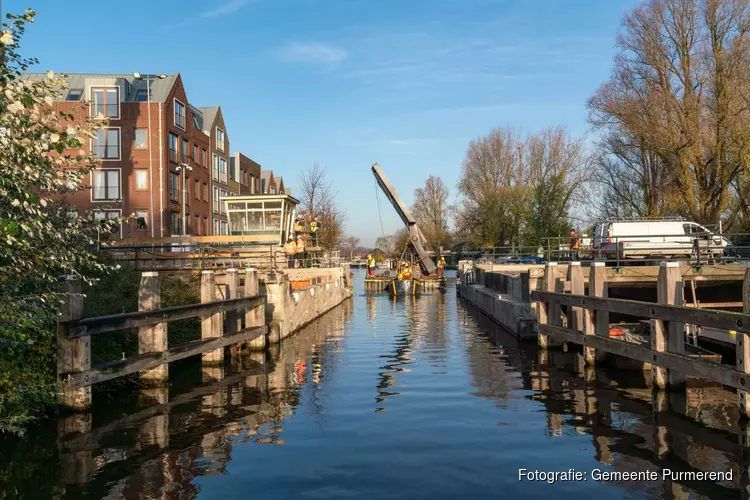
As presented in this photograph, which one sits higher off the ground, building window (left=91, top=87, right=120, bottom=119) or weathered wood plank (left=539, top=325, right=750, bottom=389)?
building window (left=91, top=87, right=120, bottom=119)

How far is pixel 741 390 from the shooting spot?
7738 millimetres

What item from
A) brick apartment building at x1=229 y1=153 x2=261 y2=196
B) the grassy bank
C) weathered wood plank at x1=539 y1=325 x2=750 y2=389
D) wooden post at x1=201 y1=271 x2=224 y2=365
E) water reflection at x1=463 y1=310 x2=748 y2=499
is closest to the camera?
water reflection at x1=463 y1=310 x2=748 y2=499

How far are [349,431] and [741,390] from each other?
4973mm

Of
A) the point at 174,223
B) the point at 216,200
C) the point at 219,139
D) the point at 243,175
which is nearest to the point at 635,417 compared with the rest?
the point at 174,223

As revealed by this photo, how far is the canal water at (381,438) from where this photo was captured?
20.5 feet

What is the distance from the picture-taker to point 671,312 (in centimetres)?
916

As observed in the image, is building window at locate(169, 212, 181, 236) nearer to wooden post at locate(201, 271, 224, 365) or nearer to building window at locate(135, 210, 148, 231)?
building window at locate(135, 210, 148, 231)

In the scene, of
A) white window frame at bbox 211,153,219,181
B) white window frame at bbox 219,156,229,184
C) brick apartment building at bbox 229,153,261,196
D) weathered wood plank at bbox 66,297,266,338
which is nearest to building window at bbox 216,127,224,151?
white window frame at bbox 219,156,229,184

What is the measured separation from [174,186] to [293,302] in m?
27.9

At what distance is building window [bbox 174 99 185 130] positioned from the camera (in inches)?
1753

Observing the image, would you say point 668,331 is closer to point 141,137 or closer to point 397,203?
point 397,203

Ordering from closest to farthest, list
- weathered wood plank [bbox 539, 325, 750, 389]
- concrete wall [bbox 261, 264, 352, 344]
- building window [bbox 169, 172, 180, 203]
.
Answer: weathered wood plank [bbox 539, 325, 750, 389], concrete wall [bbox 261, 264, 352, 344], building window [bbox 169, 172, 180, 203]

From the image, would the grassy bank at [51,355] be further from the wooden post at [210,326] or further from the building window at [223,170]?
the building window at [223,170]

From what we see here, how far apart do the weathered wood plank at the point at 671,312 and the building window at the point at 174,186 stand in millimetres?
34961
